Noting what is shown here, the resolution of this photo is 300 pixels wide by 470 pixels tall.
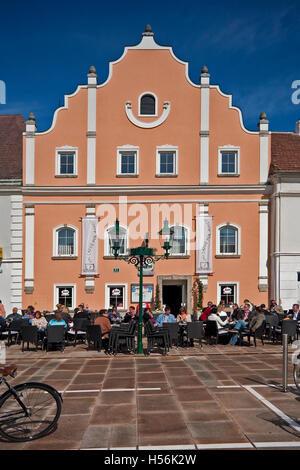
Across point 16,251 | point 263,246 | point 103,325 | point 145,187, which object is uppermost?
point 145,187

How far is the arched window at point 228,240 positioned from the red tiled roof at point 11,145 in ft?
36.5

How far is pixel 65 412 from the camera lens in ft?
23.9

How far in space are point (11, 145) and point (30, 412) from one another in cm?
2033

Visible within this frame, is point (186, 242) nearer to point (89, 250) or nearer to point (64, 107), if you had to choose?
point (89, 250)

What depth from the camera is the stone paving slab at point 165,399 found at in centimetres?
601

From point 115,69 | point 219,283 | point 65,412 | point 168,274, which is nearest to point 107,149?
point 115,69

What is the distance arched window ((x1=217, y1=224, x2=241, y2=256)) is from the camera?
21.8 meters

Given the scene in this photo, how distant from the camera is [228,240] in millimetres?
21891

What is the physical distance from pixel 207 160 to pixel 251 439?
1722 centimetres

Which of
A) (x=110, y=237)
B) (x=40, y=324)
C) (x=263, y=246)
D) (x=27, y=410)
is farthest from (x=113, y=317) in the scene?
(x=27, y=410)

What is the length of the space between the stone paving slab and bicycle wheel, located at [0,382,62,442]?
21 centimetres

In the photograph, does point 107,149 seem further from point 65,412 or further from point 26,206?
point 65,412

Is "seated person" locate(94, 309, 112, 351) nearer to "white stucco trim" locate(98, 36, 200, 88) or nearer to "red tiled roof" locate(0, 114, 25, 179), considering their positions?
"red tiled roof" locate(0, 114, 25, 179)
